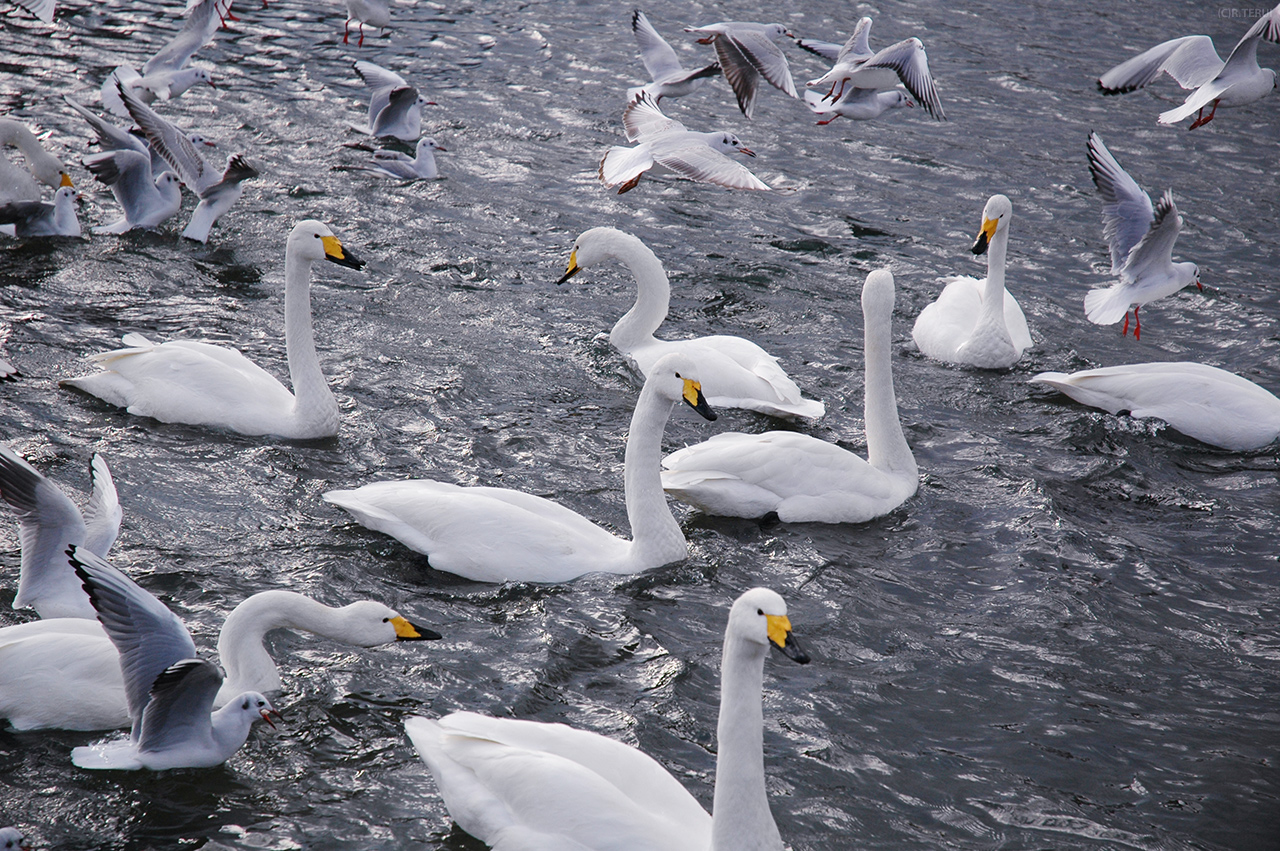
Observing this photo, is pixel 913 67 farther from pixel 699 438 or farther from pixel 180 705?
pixel 180 705

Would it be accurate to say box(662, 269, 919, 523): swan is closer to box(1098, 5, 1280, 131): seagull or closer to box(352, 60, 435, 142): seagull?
box(1098, 5, 1280, 131): seagull

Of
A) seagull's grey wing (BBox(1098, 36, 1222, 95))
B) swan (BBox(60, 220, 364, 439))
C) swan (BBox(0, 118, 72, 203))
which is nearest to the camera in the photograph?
swan (BBox(60, 220, 364, 439))

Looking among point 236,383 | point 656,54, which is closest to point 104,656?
point 236,383

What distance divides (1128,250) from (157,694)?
8679 mm

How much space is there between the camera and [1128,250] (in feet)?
31.9

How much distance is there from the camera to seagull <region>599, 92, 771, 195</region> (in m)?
9.77

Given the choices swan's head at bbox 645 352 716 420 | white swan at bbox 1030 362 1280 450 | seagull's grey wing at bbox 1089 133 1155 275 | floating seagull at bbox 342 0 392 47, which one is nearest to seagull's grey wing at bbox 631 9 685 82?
floating seagull at bbox 342 0 392 47

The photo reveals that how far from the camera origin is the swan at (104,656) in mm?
4652

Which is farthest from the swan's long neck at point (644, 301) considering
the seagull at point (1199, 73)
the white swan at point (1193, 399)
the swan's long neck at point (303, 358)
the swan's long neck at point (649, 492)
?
the seagull at point (1199, 73)

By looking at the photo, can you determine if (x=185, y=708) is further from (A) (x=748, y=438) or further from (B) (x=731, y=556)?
(A) (x=748, y=438)

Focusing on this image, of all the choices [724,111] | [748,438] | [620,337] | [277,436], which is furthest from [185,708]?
[724,111]

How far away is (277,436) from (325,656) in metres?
2.41

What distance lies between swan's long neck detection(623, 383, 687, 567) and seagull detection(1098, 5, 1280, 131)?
25.3ft

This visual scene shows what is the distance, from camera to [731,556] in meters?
6.64
